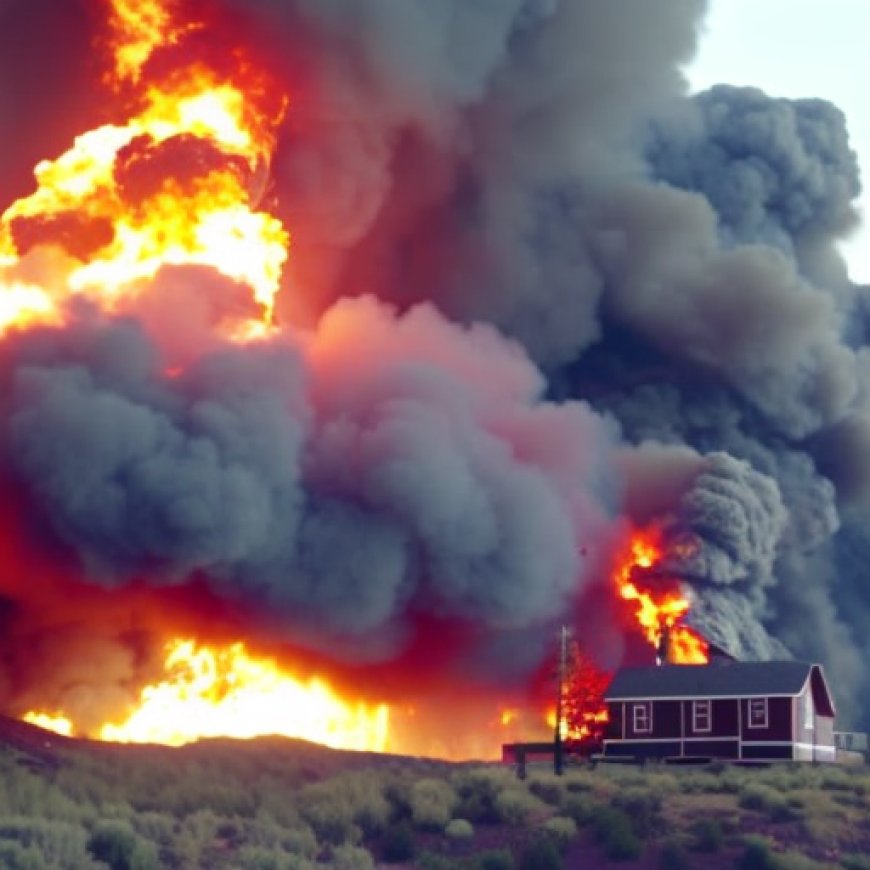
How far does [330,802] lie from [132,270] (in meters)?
24.9

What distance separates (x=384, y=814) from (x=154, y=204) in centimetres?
2719

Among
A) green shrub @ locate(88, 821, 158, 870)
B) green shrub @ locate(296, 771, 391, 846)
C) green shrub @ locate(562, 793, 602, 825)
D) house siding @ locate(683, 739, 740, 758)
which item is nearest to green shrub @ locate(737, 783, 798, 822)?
green shrub @ locate(562, 793, 602, 825)

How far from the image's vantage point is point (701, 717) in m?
69.1

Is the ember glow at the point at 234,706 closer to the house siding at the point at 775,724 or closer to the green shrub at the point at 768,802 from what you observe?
the house siding at the point at 775,724

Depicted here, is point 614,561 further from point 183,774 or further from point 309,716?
point 183,774

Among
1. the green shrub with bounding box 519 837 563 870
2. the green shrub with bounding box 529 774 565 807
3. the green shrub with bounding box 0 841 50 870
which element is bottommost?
the green shrub with bounding box 0 841 50 870

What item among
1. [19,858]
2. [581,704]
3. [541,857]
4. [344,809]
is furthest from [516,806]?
[581,704]

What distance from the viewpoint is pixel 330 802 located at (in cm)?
5431

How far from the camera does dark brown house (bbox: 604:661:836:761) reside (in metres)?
67.7

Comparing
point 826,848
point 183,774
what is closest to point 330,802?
point 183,774

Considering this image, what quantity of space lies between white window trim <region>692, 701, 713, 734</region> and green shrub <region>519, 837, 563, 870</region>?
20.2 metres

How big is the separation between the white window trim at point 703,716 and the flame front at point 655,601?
10276mm

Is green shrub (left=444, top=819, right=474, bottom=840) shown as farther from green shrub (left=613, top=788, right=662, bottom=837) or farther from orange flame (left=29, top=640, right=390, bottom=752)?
orange flame (left=29, top=640, right=390, bottom=752)

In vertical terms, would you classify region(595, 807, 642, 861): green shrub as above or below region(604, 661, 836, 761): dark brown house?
below
